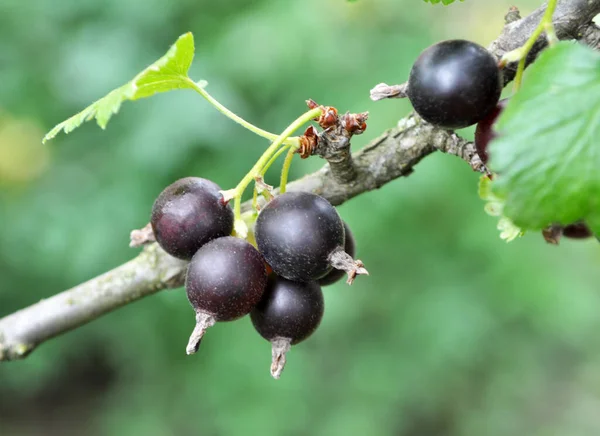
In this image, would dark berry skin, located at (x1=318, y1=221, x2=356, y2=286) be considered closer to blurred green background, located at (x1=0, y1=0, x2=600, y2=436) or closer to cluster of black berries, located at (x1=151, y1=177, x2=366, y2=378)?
cluster of black berries, located at (x1=151, y1=177, x2=366, y2=378)

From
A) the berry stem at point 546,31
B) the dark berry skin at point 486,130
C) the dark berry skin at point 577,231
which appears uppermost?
the berry stem at point 546,31

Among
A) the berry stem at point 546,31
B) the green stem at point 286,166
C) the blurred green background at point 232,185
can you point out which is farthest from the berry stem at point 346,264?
the blurred green background at point 232,185

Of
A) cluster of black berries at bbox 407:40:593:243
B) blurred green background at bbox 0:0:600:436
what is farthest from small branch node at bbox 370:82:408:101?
blurred green background at bbox 0:0:600:436

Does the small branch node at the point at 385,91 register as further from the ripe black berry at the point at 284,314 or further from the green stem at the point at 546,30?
the ripe black berry at the point at 284,314

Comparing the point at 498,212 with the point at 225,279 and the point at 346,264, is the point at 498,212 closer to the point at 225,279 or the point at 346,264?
the point at 346,264

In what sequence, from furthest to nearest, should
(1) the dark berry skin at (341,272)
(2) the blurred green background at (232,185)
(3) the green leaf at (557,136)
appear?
(2) the blurred green background at (232,185) < (1) the dark berry skin at (341,272) < (3) the green leaf at (557,136)

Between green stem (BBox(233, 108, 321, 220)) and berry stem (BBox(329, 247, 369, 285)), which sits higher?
green stem (BBox(233, 108, 321, 220))
